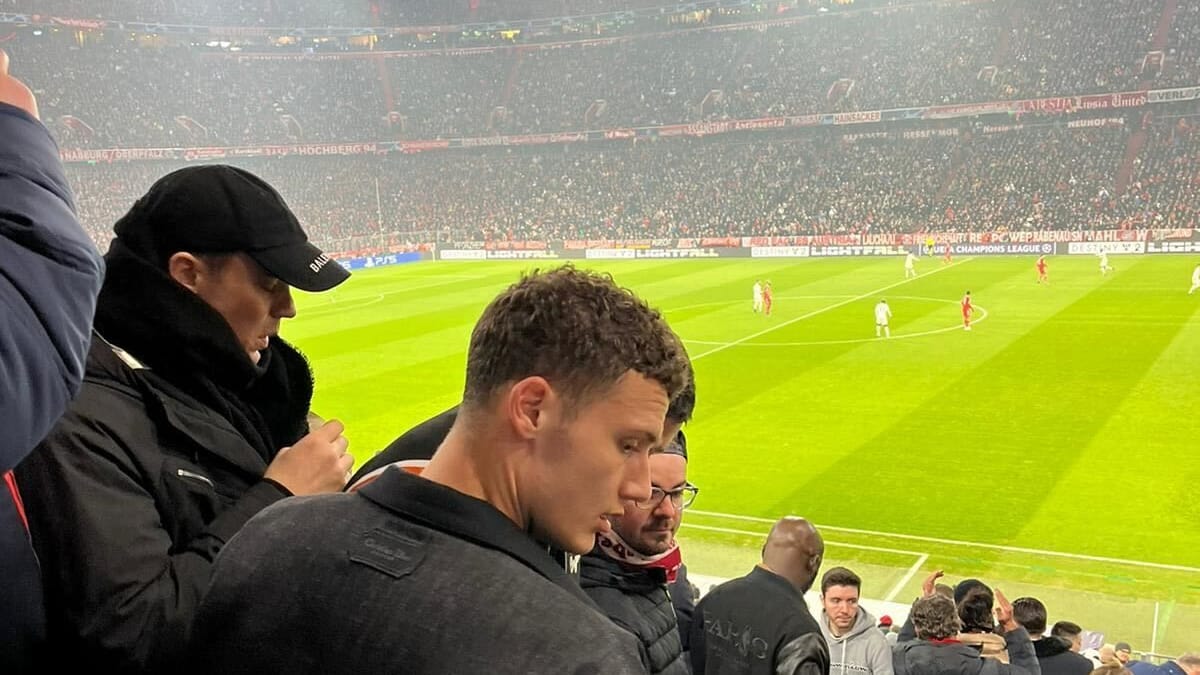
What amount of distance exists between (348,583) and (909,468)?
46.8 feet

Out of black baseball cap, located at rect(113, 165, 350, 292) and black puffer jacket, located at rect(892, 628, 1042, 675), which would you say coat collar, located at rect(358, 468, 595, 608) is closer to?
black baseball cap, located at rect(113, 165, 350, 292)

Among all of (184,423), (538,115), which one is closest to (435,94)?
(538,115)

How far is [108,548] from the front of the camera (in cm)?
207

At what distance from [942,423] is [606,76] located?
56358mm

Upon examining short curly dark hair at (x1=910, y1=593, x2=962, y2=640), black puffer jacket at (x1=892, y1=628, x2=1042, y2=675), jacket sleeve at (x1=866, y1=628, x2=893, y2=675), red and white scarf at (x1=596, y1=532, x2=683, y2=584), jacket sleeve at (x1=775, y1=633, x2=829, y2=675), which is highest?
red and white scarf at (x1=596, y1=532, x2=683, y2=584)

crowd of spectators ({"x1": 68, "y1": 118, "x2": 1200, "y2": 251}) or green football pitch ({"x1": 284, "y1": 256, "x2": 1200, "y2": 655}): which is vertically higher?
crowd of spectators ({"x1": 68, "y1": 118, "x2": 1200, "y2": 251})

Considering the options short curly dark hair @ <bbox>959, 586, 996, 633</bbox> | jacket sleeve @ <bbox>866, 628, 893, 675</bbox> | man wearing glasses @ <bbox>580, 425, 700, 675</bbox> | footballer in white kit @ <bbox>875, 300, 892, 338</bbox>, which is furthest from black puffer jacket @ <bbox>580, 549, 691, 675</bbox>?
footballer in white kit @ <bbox>875, 300, 892, 338</bbox>

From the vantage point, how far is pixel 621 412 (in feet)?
5.87

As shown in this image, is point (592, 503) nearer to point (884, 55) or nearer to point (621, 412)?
point (621, 412)

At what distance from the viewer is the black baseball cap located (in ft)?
8.82

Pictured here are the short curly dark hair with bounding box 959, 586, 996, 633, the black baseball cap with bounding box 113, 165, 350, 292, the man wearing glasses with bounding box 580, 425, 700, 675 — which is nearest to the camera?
the black baseball cap with bounding box 113, 165, 350, 292

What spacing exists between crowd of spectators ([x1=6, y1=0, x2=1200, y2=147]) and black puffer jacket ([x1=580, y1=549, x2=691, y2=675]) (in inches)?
2102

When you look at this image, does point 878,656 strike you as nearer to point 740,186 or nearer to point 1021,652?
point 1021,652

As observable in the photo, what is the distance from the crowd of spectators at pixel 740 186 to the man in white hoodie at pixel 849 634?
42.5 meters
